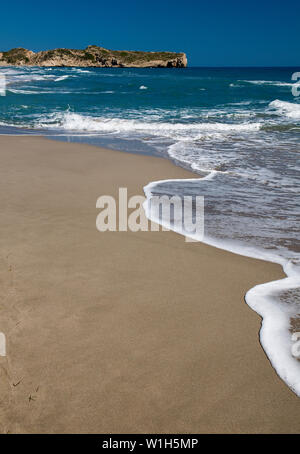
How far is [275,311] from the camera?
107 inches

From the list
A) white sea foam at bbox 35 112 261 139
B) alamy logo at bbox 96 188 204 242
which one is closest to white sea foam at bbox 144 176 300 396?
alamy logo at bbox 96 188 204 242

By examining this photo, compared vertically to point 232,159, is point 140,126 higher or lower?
higher

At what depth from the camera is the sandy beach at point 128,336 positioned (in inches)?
72.6

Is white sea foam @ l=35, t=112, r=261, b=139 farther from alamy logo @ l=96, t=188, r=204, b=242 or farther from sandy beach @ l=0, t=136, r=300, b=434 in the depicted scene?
sandy beach @ l=0, t=136, r=300, b=434

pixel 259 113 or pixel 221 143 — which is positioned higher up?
pixel 259 113

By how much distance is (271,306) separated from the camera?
9.16 feet

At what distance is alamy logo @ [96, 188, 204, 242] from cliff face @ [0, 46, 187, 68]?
11899 centimetres

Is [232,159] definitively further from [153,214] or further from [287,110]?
[287,110]

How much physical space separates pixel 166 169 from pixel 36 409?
5945 millimetres

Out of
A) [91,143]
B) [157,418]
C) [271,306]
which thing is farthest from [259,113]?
[157,418]

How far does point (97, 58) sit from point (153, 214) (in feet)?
417

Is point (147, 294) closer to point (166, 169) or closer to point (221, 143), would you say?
point (166, 169)

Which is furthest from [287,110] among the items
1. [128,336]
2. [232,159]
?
[128,336]

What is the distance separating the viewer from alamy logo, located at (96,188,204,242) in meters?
4.20
